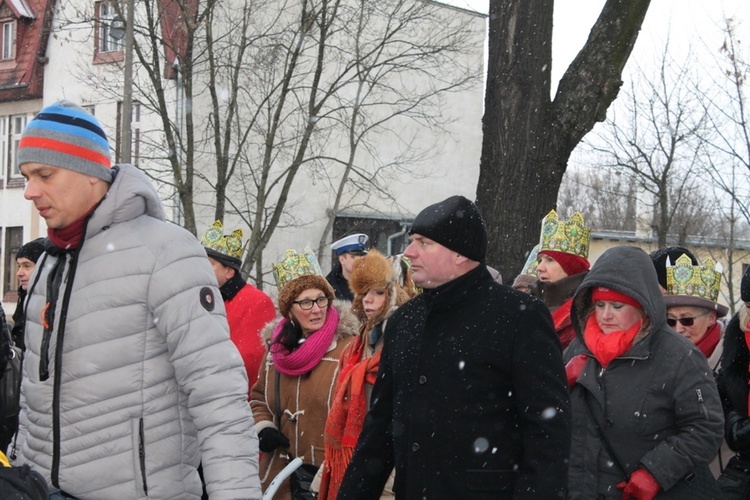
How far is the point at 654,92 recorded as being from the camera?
1945 cm

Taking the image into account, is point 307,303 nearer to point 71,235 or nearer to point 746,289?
point 746,289

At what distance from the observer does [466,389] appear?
3369 mm

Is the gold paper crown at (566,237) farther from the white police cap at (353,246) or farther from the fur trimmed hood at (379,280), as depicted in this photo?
the white police cap at (353,246)

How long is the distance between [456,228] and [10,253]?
27.7 m

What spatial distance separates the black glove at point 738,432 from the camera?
4.98 metres

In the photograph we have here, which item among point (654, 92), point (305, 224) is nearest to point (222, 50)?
point (305, 224)

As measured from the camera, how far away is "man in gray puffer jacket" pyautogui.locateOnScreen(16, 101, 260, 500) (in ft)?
9.47

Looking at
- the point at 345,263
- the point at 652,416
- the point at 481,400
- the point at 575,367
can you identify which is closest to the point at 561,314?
the point at 575,367

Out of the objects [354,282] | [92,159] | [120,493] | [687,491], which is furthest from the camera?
[354,282]

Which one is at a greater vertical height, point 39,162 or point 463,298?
point 39,162

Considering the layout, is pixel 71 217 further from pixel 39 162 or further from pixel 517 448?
pixel 517 448

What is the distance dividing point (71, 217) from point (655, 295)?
2.62m

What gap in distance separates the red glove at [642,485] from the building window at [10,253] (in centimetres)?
2615

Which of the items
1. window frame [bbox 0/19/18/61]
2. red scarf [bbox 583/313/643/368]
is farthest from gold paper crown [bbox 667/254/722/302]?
window frame [bbox 0/19/18/61]
